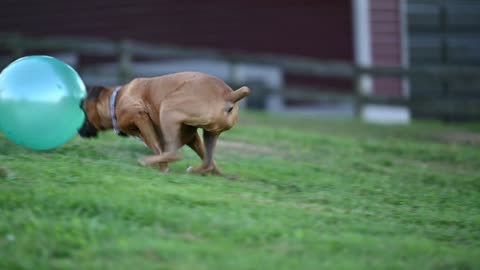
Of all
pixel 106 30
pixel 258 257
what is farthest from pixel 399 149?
pixel 106 30

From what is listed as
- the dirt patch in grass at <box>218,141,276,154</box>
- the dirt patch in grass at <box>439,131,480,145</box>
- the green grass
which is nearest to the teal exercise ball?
the green grass

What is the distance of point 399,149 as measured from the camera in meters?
12.2

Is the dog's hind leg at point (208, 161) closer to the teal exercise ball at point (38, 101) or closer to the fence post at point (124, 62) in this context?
the teal exercise ball at point (38, 101)

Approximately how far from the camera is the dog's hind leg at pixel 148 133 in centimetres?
779

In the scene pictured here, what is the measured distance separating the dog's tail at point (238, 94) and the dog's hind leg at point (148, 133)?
2.96 ft

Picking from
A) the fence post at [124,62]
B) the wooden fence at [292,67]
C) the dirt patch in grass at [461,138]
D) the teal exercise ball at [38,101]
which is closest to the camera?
the teal exercise ball at [38,101]

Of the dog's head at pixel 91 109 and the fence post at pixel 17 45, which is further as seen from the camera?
the fence post at pixel 17 45

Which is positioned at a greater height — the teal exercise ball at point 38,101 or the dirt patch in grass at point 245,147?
the teal exercise ball at point 38,101

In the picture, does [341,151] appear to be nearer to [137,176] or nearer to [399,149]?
[399,149]

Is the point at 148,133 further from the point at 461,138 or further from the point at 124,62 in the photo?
the point at 124,62

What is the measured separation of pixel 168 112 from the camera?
24.5ft

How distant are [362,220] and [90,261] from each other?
99.5 inches

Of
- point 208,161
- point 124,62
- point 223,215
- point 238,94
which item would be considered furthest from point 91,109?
point 124,62

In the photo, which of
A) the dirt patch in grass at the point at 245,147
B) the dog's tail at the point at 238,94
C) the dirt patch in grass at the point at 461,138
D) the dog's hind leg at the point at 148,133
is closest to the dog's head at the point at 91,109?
the dog's hind leg at the point at 148,133
